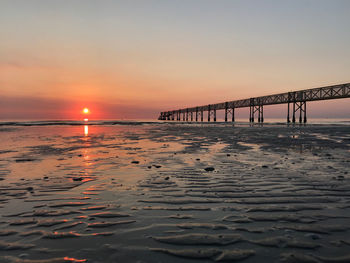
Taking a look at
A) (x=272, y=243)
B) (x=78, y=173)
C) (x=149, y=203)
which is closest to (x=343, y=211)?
(x=272, y=243)

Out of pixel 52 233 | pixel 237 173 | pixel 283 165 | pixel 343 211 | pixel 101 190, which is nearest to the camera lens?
pixel 52 233

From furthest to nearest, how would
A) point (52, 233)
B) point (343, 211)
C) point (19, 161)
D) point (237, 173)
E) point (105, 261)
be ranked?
1. point (19, 161)
2. point (237, 173)
3. point (343, 211)
4. point (52, 233)
5. point (105, 261)

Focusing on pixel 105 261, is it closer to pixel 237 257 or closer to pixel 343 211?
pixel 237 257

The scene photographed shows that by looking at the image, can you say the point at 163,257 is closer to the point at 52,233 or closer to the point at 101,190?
the point at 52,233

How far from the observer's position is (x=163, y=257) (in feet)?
7.69

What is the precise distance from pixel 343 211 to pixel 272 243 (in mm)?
1805

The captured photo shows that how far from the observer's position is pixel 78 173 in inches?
248

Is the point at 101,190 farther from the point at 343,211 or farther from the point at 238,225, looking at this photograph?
the point at 343,211

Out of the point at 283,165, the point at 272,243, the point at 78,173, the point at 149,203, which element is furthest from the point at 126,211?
the point at 283,165

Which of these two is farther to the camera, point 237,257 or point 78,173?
point 78,173

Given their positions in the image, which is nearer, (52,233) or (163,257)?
(163,257)

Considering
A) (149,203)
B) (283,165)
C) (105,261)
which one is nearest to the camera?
(105,261)

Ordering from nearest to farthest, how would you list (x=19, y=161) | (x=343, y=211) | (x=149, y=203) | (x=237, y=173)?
(x=343, y=211), (x=149, y=203), (x=237, y=173), (x=19, y=161)

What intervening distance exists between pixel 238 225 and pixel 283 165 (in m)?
4.90
